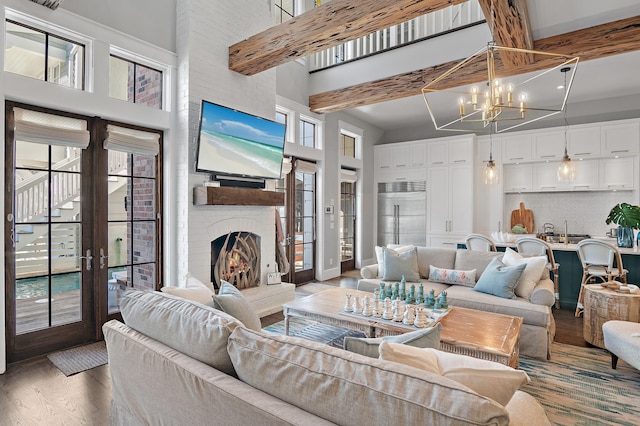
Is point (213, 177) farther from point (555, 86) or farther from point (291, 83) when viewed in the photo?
point (555, 86)

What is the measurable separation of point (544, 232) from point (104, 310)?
23.3ft

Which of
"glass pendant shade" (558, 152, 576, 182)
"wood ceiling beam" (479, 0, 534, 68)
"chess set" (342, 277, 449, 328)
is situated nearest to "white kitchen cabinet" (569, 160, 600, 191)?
"glass pendant shade" (558, 152, 576, 182)

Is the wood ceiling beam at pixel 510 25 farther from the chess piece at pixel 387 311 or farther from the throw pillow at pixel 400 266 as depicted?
the chess piece at pixel 387 311

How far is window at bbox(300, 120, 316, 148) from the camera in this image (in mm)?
6273

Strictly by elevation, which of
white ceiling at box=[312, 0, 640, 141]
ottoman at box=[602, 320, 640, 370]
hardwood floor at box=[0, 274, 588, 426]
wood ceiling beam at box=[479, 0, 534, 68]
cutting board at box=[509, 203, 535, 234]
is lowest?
hardwood floor at box=[0, 274, 588, 426]

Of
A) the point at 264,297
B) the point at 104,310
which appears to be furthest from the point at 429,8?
the point at 104,310

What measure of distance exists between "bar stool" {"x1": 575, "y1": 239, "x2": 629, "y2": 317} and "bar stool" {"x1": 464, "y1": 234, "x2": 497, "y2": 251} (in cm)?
100

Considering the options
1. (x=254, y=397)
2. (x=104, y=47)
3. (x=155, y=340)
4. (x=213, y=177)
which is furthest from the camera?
(x=213, y=177)

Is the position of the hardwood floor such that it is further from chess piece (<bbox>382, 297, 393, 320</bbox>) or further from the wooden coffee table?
chess piece (<bbox>382, 297, 393, 320</bbox>)

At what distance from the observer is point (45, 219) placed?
10.5 feet

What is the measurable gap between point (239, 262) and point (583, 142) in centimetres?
602

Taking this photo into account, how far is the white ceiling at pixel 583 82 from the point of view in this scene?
3.58 m

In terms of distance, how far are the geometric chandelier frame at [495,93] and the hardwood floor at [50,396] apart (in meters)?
3.20

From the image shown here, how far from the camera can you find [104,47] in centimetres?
345
